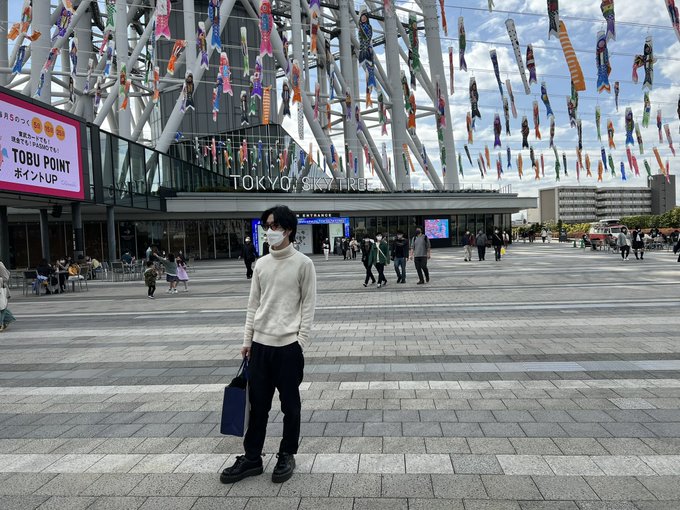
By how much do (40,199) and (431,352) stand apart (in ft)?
62.4

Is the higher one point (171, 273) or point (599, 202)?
point (599, 202)

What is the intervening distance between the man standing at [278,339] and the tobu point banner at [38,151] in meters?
16.9

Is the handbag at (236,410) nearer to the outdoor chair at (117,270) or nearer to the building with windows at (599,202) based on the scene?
the outdoor chair at (117,270)

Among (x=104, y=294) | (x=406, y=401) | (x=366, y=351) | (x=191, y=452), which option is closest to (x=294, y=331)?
(x=191, y=452)

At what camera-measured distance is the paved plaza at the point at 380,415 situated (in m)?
3.20

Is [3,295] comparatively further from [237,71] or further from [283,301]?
[237,71]

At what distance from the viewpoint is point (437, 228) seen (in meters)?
44.3

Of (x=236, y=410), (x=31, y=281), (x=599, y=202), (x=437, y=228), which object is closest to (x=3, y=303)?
(x=236, y=410)

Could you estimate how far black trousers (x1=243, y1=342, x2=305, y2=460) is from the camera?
130 inches

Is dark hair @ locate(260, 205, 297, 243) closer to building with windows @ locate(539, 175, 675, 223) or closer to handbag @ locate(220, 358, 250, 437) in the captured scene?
handbag @ locate(220, 358, 250, 437)

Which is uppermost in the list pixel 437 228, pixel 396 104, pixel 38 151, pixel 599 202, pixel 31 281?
pixel 396 104

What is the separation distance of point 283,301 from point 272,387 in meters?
0.60

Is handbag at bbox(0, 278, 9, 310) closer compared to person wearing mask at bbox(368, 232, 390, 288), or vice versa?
handbag at bbox(0, 278, 9, 310)

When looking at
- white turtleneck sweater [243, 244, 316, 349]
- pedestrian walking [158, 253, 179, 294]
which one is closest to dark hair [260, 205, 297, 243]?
white turtleneck sweater [243, 244, 316, 349]
